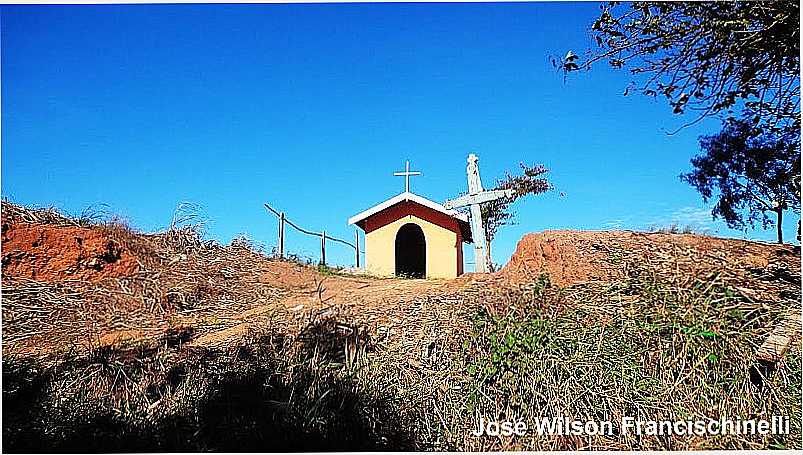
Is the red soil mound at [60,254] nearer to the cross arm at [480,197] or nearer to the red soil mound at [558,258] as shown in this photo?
the cross arm at [480,197]

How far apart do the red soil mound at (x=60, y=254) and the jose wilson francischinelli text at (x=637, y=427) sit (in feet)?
11.6

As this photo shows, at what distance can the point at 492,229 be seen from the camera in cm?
881

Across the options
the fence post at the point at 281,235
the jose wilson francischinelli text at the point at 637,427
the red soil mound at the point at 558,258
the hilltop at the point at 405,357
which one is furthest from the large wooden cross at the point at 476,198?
the jose wilson francischinelli text at the point at 637,427

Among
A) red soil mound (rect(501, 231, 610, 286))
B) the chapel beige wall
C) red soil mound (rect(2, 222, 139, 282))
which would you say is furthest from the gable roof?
red soil mound (rect(2, 222, 139, 282))

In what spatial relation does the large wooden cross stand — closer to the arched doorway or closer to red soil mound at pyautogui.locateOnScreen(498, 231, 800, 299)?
red soil mound at pyautogui.locateOnScreen(498, 231, 800, 299)

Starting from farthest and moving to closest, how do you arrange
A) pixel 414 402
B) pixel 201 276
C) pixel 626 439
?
1. pixel 201 276
2. pixel 414 402
3. pixel 626 439

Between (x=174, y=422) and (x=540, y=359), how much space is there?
2015 mm

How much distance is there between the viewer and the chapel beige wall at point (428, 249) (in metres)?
7.09

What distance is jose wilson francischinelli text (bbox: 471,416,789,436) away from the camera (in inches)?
138

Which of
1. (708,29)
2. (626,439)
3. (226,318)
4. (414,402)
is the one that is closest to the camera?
(626,439)

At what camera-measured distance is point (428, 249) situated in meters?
7.12

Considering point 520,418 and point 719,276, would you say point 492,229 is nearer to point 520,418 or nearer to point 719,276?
point 719,276

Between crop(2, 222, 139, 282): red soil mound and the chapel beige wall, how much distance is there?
242 centimetres

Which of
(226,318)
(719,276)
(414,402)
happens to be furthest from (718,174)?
(226,318)
